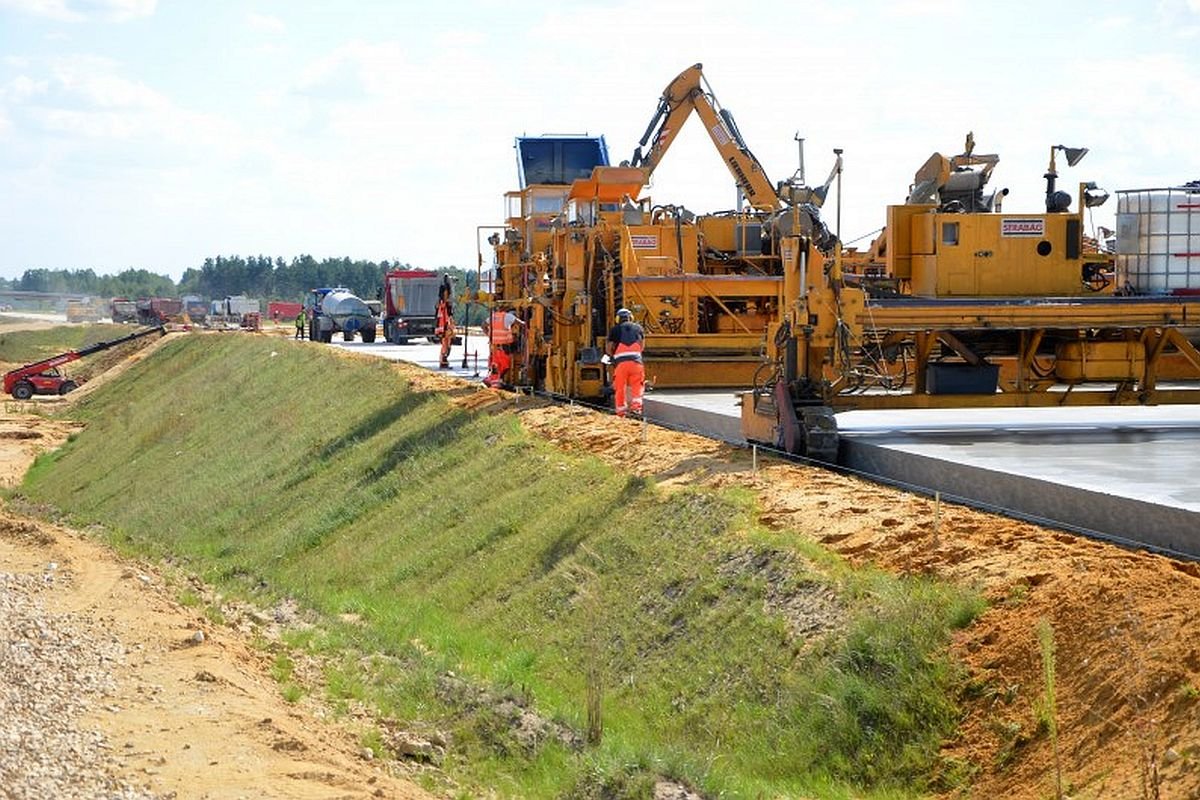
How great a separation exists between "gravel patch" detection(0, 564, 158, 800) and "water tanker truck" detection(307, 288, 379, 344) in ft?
144

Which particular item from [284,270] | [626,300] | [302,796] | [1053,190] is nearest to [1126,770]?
[302,796]

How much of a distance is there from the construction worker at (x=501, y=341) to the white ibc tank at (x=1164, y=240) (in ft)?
43.2

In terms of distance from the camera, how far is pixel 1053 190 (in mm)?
19078

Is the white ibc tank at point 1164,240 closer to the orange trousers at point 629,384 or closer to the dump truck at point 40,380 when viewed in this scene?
the orange trousers at point 629,384

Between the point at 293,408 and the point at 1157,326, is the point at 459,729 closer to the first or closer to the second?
the point at 1157,326

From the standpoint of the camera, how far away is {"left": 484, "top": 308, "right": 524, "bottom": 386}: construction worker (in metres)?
29.8

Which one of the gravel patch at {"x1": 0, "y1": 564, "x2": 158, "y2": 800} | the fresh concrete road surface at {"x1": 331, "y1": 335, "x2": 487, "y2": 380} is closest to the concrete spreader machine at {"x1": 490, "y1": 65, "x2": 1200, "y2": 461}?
the gravel patch at {"x1": 0, "y1": 564, "x2": 158, "y2": 800}

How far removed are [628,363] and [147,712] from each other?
990cm

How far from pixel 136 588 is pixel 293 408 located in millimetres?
17774

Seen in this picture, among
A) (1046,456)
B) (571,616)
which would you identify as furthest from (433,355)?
(1046,456)

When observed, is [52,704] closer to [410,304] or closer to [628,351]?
[628,351]

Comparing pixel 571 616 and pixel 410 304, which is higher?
pixel 410 304

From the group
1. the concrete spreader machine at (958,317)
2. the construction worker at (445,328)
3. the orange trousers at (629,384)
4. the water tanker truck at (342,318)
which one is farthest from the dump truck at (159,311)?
the concrete spreader machine at (958,317)

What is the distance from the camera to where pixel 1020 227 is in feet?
62.0
